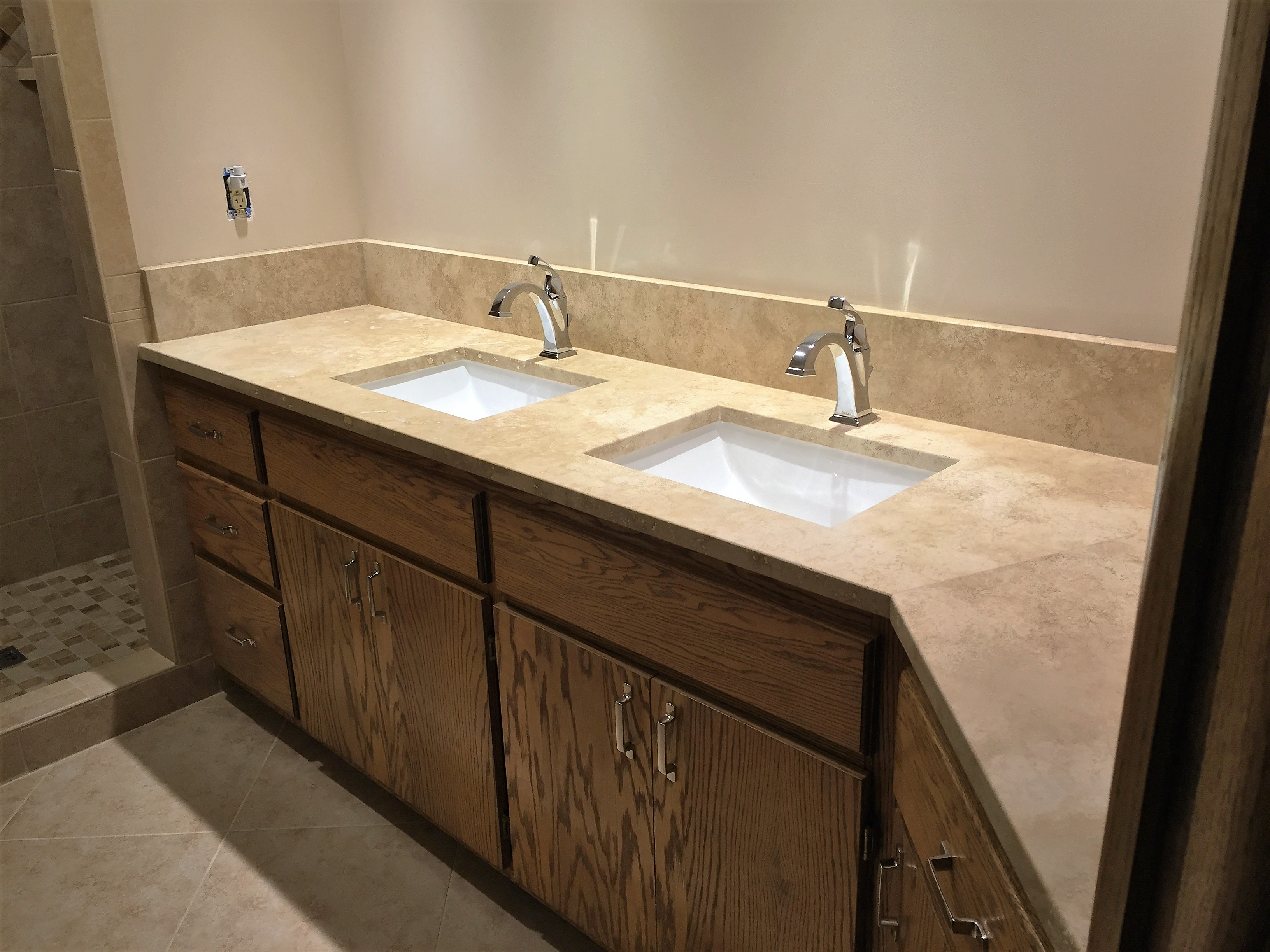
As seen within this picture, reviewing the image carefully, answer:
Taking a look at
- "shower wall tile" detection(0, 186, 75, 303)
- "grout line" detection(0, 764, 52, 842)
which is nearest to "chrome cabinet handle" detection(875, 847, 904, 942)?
"grout line" detection(0, 764, 52, 842)

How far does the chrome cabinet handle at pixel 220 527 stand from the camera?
198 cm

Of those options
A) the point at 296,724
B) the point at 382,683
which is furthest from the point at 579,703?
the point at 296,724

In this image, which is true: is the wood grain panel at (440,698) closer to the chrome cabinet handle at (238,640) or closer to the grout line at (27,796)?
the chrome cabinet handle at (238,640)

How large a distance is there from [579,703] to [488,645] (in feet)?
0.64

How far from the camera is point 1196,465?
1.10 feet

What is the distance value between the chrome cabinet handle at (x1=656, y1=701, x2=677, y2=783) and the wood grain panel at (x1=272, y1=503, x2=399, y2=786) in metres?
0.60

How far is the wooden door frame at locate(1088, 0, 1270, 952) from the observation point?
32 centimetres

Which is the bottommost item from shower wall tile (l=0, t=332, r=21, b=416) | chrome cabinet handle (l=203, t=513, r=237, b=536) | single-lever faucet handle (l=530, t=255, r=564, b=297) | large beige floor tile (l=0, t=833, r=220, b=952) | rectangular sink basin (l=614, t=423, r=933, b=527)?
large beige floor tile (l=0, t=833, r=220, b=952)

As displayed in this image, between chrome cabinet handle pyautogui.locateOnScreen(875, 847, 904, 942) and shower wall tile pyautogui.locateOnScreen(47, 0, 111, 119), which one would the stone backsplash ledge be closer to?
shower wall tile pyautogui.locateOnScreen(47, 0, 111, 119)

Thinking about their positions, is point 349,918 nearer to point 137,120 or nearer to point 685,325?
point 685,325

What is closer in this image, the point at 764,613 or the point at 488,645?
the point at 764,613

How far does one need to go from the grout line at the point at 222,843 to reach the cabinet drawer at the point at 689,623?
86cm

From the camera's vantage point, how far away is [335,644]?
1.80m

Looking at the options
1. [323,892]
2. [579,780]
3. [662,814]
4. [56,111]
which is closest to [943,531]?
[662,814]
